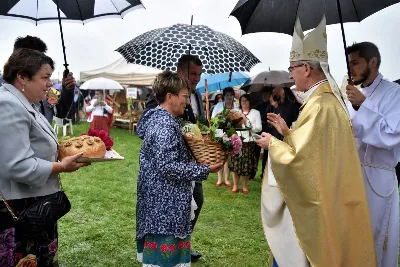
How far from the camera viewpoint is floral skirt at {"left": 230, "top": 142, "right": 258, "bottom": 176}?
7332 millimetres

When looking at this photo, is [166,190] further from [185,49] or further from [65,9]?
[65,9]

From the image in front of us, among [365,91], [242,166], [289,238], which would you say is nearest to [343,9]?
[365,91]

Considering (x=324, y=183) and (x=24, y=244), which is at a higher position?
(x=324, y=183)

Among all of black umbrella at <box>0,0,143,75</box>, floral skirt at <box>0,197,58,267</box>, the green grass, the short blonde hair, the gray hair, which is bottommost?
the green grass

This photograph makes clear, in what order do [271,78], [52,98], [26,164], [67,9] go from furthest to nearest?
[271,78]
[67,9]
[52,98]
[26,164]

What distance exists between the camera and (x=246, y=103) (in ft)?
24.7

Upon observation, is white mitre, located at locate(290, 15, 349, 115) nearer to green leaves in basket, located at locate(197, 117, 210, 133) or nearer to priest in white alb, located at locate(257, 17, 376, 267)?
priest in white alb, located at locate(257, 17, 376, 267)

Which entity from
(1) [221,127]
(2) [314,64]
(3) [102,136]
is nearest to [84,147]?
(3) [102,136]

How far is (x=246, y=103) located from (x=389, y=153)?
175 inches

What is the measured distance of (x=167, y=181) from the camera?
2.88 meters

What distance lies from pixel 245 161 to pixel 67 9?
4477 mm

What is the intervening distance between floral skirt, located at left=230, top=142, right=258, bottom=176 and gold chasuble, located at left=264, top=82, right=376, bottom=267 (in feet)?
14.9

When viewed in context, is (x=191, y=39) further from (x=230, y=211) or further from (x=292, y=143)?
(x=230, y=211)

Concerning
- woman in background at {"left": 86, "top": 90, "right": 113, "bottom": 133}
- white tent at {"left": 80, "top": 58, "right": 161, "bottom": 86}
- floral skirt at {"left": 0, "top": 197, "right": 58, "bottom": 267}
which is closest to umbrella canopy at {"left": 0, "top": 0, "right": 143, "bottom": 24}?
floral skirt at {"left": 0, "top": 197, "right": 58, "bottom": 267}
